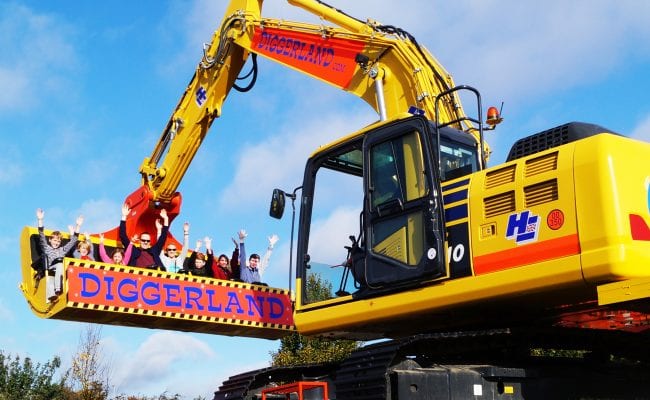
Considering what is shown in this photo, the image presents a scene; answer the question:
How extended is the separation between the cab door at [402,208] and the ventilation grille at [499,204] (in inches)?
16.1

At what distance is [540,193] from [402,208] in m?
1.24

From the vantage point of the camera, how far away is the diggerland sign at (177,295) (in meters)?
10.4

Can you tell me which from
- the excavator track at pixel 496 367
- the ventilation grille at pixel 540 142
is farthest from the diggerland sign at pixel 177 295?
the ventilation grille at pixel 540 142

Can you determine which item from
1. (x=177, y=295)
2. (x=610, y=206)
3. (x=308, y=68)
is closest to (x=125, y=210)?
(x=177, y=295)

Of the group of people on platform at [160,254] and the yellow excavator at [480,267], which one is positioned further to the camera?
the group of people on platform at [160,254]

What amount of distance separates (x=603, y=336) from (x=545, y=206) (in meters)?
1.77

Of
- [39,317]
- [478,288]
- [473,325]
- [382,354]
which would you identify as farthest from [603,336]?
[39,317]

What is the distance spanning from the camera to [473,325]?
6.79m

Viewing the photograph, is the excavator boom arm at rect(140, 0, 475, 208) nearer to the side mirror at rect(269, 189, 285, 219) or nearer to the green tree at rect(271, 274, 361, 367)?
the side mirror at rect(269, 189, 285, 219)

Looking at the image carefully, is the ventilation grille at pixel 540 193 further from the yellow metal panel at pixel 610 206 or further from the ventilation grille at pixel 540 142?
the ventilation grille at pixel 540 142

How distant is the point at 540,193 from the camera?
5836mm

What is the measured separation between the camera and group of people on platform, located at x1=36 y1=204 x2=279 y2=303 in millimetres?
11898

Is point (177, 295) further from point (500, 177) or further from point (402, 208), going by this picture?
point (500, 177)

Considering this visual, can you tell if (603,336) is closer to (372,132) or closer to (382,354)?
(382,354)
